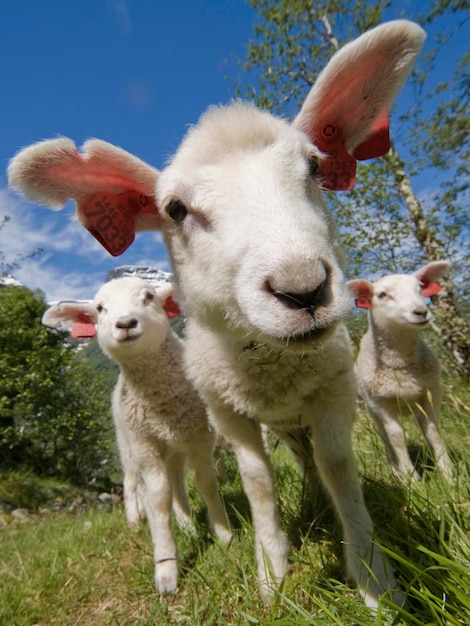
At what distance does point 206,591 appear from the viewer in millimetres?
2141

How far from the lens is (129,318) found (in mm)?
3598

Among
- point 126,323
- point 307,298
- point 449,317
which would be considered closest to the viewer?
point 307,298

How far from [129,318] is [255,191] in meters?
2.13

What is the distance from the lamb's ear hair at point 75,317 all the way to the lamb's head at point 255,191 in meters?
2.07

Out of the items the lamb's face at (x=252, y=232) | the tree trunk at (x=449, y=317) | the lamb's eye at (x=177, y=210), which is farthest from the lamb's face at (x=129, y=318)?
the tree trunk at (x=449, y=317)

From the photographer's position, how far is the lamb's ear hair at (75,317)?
4.41 meters

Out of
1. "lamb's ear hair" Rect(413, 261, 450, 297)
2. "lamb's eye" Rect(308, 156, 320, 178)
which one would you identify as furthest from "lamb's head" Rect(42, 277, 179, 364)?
"lamb's ear hair" Rect(413, 261, 450, 297)

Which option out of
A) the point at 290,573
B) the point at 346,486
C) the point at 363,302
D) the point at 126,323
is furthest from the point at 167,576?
the point at 363,302

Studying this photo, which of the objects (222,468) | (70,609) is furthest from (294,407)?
(222,468)

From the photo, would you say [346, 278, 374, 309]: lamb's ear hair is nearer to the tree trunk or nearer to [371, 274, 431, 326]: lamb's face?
[371, 274, 431, 326]: lamb's face

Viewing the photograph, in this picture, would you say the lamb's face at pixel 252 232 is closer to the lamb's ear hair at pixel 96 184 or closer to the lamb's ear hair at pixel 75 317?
the lamb's ear hair at pixel 96 184

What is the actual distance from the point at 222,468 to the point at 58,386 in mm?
19591

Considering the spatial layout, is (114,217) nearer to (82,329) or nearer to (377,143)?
(377,143)

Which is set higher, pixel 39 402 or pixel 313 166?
pixel 313 166
